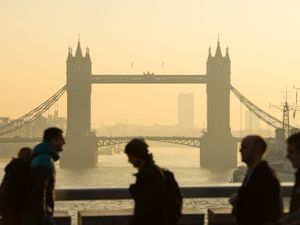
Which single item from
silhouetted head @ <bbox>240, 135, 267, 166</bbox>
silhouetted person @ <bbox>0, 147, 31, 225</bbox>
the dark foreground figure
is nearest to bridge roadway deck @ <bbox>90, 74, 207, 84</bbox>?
silhouetted person @ <bbox>0, 147, 31, 225</bbox>

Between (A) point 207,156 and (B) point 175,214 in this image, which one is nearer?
(B) point 175,214

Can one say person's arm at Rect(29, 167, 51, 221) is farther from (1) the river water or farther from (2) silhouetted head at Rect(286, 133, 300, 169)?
(1) the river water

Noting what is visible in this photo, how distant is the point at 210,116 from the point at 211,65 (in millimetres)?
7079

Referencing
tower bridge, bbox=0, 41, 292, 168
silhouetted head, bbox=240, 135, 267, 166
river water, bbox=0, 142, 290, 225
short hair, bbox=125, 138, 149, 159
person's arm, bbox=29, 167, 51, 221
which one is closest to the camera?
silhouetted head, bbox=240, 135, 267, 166

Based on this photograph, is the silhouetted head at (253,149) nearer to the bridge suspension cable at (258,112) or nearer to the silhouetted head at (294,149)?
the silhouetted head at (294,149)

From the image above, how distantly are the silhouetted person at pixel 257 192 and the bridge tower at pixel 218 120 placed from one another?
307 feet

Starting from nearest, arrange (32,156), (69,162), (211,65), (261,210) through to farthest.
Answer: (261,210) → (32,156) → (69,162) → (211,65)

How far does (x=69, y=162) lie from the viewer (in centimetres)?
9662

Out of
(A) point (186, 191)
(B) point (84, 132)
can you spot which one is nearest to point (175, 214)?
(A) point (186, 191)

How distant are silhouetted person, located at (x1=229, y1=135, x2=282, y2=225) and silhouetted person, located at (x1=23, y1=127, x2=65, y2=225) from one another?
117 cm

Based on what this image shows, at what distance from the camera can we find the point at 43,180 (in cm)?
519

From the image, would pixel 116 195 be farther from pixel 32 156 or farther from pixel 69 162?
pixel 69 162

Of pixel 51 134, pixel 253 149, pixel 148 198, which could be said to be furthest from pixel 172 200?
pixel 51 134

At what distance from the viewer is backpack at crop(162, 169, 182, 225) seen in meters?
4.95
